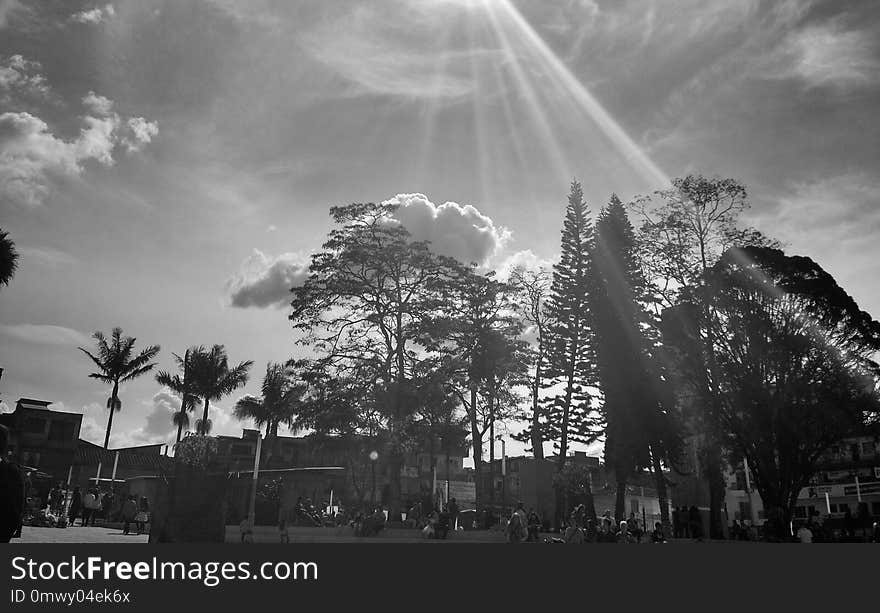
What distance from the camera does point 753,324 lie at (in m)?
27.5

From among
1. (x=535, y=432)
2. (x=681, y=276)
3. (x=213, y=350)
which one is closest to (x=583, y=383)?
(x=535, y=432)

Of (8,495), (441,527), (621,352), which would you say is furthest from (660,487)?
(8,495)

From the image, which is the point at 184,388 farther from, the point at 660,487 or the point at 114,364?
the point at 660,487

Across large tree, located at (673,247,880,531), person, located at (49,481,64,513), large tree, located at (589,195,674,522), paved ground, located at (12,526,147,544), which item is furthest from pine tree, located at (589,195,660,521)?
person, located at (49,481,64,513)

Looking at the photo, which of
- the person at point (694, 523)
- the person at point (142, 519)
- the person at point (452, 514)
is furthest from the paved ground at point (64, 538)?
the person at point (694, 523)

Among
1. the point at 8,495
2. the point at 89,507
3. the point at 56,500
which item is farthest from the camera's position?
the point at 56,500

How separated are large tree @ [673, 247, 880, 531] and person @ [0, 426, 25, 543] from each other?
91.0 ft

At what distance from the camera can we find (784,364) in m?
26.5

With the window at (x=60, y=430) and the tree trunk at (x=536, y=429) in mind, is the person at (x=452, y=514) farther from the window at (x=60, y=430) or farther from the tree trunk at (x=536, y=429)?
the window at (x=60, y=430)

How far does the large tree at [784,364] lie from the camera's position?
2584 cm

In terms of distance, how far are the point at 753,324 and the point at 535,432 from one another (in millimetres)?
16387

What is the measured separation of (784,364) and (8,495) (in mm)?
28298

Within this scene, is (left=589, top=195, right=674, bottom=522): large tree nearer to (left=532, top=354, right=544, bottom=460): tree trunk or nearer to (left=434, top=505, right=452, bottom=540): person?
(left=532, top=354, right=544, bottom=460): tree trunk

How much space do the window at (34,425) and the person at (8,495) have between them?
171ft
